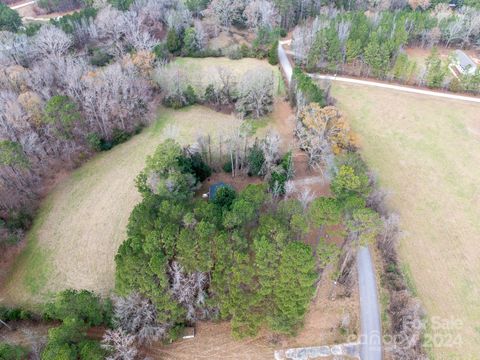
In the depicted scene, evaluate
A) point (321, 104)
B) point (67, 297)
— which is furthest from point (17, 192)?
point (321, 104)

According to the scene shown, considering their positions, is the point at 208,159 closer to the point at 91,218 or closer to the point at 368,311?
the point at 91,218

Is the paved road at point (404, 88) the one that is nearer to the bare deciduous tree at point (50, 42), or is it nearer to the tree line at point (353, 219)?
the tree line at point (353, 219)

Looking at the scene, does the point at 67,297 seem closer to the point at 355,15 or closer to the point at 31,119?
the point at 31,119

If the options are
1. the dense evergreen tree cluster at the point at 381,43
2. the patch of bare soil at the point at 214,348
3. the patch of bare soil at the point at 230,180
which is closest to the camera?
the patch of bare soil at the point at 214,348

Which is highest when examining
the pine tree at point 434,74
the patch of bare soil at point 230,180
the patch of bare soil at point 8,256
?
the pine tree at point 434,74

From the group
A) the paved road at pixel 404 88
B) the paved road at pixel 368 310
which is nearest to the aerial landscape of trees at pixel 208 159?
the paved road at pixel 368 310

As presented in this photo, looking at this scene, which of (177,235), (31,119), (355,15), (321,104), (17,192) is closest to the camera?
(177,235)
